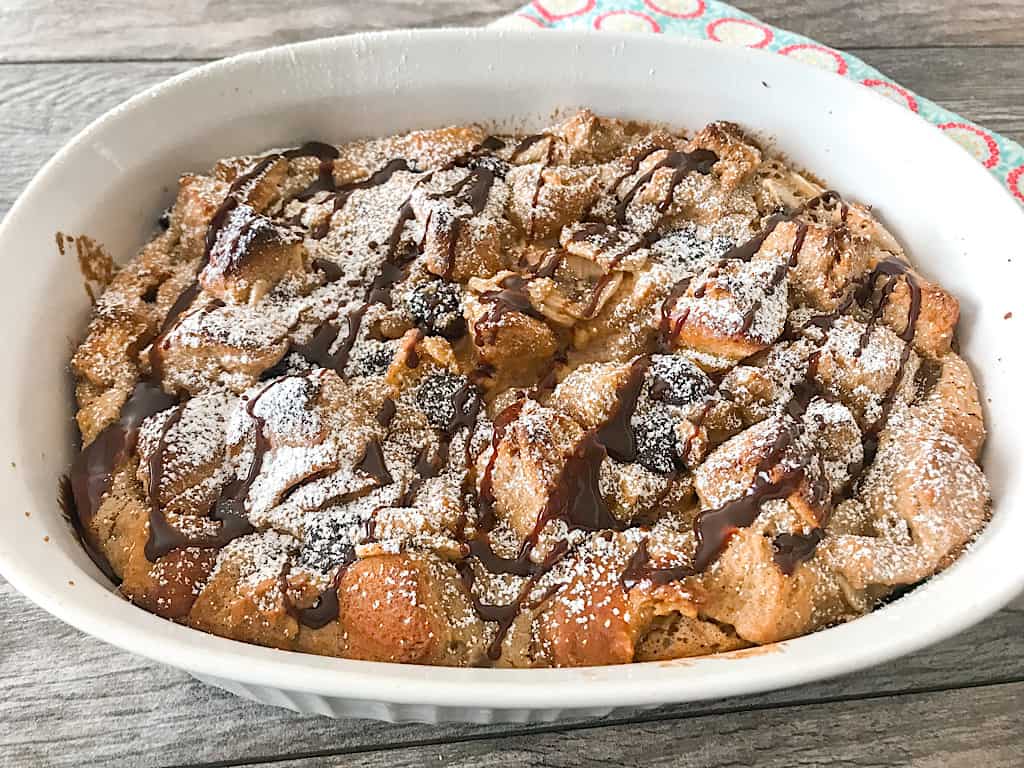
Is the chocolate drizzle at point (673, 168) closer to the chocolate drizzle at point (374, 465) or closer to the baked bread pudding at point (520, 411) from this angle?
the baked bread pudding at point (520, 411)

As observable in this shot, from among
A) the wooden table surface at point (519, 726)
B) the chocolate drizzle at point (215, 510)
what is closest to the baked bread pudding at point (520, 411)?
the chocolate drizzle at point (215, 510)

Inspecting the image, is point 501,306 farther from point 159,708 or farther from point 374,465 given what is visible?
point 159,708

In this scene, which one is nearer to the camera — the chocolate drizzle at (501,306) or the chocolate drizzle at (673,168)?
the chocolate drizzle at (501,306)

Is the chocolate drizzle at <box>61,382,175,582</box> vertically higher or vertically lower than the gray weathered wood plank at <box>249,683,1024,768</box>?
higher

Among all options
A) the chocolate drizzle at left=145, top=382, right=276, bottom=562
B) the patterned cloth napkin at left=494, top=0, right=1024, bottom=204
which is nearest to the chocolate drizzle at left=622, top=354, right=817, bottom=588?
the chocolate drizzle at left=145, top=382, right=276, bottom=562

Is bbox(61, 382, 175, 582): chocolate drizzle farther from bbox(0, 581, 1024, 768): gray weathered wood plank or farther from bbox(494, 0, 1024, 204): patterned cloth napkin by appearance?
bbox(494, 0, 1024, 204): patterned cloth napkin
